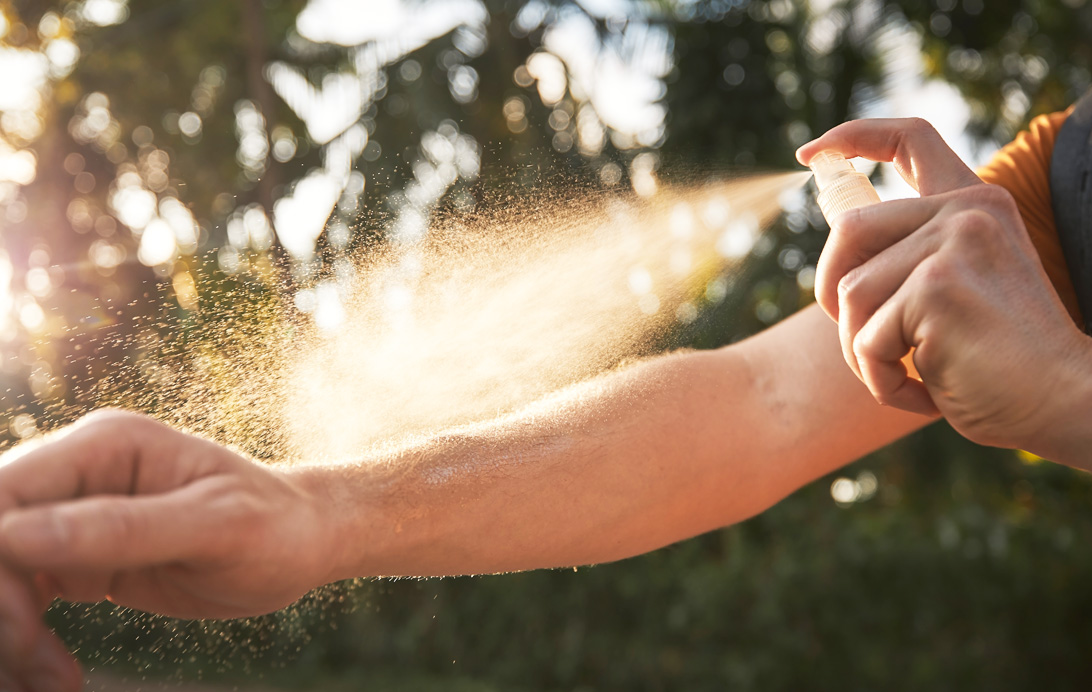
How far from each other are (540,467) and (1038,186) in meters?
1.43

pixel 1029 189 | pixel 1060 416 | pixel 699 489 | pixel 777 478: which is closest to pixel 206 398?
pixel 699 489

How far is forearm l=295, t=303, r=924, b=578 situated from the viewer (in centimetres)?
133

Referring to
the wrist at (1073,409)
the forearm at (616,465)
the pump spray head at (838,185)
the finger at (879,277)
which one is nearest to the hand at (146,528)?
the forearm at (616,465)

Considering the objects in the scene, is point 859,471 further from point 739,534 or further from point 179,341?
point 179,341

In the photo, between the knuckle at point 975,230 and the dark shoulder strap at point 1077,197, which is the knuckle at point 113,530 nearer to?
the knuckle at point 975,230

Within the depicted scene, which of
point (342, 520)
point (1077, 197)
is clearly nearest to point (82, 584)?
point (342, 520)

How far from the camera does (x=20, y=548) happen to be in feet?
2.77

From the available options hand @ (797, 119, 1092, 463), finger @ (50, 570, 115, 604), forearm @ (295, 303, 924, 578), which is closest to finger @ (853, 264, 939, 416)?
hand @ (797, 119, 1092, 463)

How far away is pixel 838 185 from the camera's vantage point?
128cm

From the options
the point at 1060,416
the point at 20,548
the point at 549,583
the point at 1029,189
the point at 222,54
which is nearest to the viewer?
the point at 20,548

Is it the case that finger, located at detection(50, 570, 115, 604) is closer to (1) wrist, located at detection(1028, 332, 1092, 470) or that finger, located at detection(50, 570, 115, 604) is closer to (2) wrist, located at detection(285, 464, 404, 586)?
(2) wrist, located at detection(285, 464, 404, 586)

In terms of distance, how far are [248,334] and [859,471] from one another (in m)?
6.41

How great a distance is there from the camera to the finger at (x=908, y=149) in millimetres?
1183

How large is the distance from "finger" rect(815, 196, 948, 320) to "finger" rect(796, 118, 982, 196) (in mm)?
121
